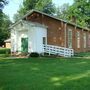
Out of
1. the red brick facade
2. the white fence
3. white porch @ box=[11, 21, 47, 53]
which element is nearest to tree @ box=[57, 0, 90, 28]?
the red brick facade

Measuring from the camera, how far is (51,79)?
41.1ft

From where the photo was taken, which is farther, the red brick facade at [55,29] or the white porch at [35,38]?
the red brick facade at [55,29]

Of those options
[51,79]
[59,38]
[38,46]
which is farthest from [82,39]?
[51,79]

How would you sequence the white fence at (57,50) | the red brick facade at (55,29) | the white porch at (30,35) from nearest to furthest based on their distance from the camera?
the white porch at (30,35)
the white fence at (57,50)
the red brick facade at (55,29)

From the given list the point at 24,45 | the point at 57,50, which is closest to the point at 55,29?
A: the point at 57,50

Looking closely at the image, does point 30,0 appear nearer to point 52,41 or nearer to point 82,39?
point 82,39

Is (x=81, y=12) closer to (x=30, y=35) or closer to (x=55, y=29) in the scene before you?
(x=55, y=29)

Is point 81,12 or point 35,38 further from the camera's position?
point 81,12

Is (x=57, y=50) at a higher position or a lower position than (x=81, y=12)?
lower

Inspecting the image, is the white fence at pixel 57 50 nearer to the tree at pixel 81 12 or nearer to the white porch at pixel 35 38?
the white porch at pixel 35 38

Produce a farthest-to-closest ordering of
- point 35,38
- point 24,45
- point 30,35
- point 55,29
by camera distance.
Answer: point 55,29, point 24,45, point 30,35, point 35,38


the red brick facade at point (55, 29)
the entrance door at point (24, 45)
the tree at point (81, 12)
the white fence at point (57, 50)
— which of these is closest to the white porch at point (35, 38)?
the white fence at point (57, 50)

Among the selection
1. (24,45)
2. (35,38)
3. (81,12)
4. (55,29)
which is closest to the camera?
(35,38)

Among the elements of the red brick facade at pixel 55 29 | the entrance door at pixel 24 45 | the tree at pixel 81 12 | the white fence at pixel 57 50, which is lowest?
the white fence at pixel 57 50
